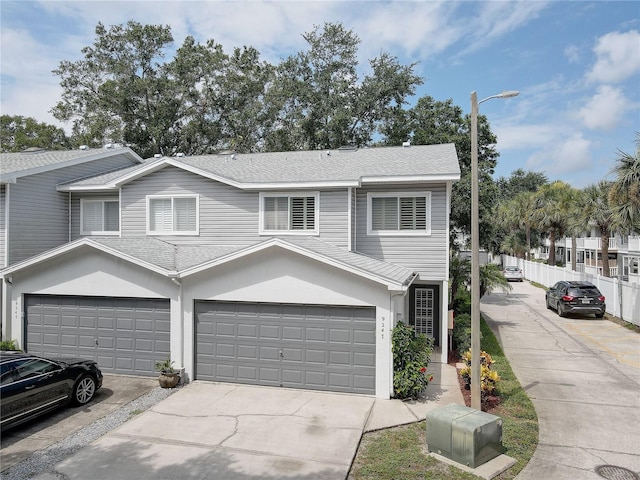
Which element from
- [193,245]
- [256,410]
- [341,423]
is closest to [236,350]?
[256,410]

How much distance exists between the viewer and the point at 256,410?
33.7 feet

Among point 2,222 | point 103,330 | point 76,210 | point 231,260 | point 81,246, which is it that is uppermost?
point 76,210

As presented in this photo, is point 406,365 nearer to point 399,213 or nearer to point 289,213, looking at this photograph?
point 399,213

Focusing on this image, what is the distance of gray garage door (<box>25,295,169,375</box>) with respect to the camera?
41.8 ft

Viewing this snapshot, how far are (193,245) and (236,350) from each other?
4.95 m

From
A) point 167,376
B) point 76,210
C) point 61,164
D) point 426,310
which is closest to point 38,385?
point 167,376

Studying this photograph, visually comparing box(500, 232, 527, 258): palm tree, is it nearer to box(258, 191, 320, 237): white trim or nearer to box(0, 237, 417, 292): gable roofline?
box(258, 191, 320, 237): white trim

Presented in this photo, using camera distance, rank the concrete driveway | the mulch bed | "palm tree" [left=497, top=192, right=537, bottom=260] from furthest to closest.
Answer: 1. "palm tree" [left=497, top=192, right=537, bottom=260]
2. the mulch bed
3. the concrete driveway

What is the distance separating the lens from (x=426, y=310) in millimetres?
16938

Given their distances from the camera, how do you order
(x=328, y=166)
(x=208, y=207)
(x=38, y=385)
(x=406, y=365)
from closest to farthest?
1. (x=38, y=385)
2. (x=406, y=365)
3. (x=208, y=207)
4. (x=328, y=166)

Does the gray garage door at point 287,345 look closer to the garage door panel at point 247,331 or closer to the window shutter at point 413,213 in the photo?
the garage door panel at point 247,331

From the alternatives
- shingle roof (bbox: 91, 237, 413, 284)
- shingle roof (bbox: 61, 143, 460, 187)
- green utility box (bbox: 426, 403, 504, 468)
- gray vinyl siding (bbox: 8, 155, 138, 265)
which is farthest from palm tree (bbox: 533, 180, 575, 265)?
gray vinyl siding (bbox: 8, 155, 138, 265)

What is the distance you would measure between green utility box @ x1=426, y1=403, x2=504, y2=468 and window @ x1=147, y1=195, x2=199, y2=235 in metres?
10.8

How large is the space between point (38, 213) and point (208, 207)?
640cm
